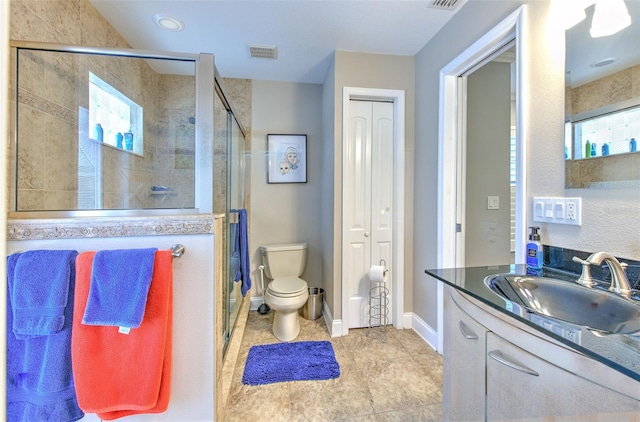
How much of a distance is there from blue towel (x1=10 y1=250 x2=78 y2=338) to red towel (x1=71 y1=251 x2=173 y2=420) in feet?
0.18

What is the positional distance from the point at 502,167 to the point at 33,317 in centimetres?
308

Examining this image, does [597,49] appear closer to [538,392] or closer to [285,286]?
[538,392]

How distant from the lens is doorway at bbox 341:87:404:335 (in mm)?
2225

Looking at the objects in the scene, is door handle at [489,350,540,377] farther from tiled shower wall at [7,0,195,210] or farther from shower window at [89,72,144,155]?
shower window at [89,72,144,155]

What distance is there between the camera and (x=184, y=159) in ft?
4.68

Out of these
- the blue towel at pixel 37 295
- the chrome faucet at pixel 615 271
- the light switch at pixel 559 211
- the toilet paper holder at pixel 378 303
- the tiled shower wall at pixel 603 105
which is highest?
the tiled shower wall at pixel 603 105

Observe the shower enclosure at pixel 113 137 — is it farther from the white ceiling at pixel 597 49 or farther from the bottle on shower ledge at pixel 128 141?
the white ceiling at pixel 597 49

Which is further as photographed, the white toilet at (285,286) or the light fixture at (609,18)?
the white toilet at (285,286)

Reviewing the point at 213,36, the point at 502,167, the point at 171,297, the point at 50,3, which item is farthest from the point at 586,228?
the point at 50,3

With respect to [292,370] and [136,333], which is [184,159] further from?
[292,370]

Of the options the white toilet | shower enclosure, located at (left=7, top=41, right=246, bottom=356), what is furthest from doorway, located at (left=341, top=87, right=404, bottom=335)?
shower enclosure, located at (left=7, top=41, right=246, bottom=356)

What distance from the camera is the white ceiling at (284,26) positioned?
164 cm

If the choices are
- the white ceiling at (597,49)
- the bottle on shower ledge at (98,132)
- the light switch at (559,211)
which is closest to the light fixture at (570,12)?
the white ceiling at (597,49)

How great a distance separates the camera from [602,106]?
0.95 meters
